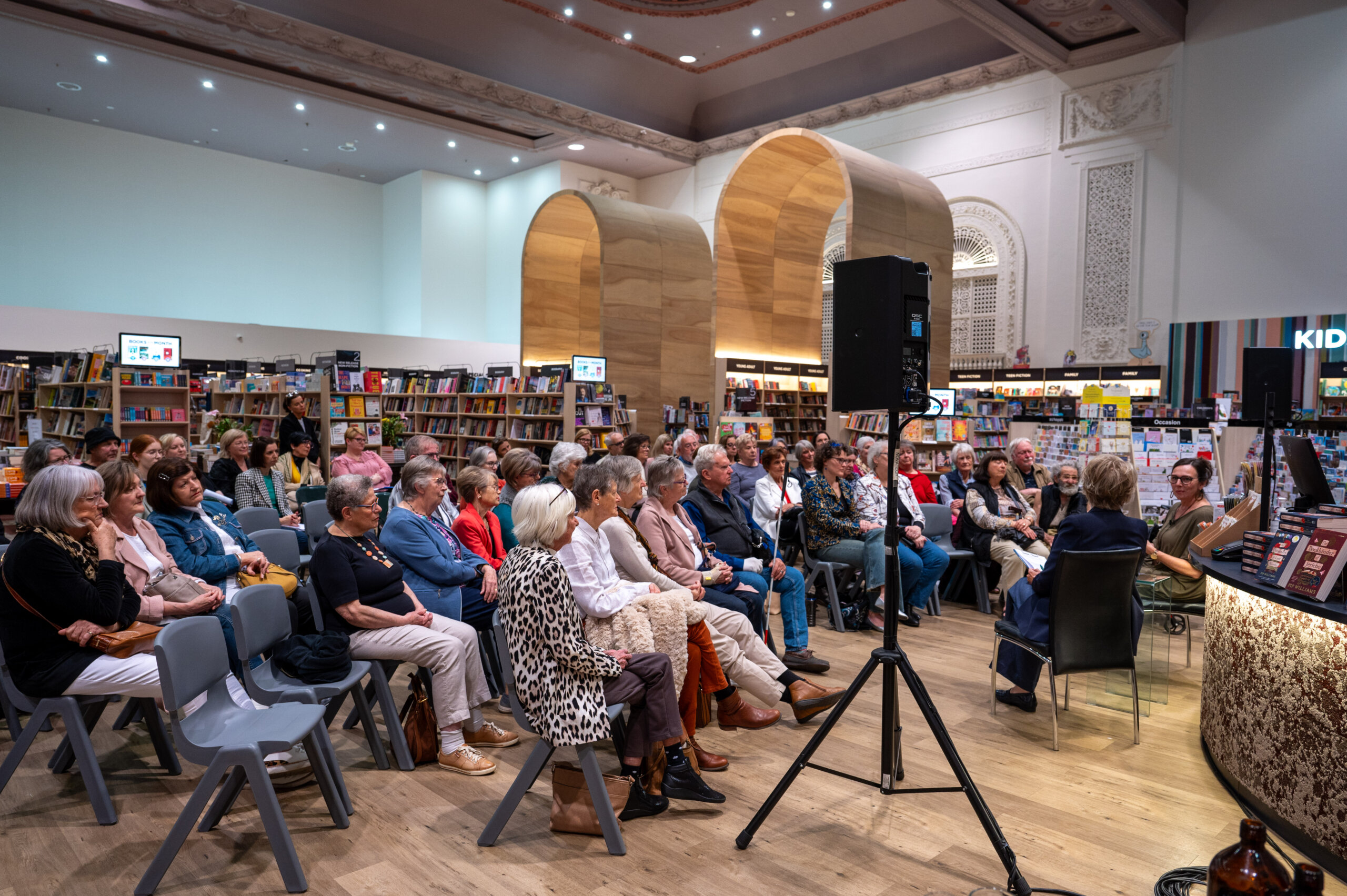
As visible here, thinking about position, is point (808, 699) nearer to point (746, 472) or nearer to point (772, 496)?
point (772, 496)

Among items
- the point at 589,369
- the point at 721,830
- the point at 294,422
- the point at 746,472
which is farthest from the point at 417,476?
the point at 589,369

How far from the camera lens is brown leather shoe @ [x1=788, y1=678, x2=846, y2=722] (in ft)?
13.0

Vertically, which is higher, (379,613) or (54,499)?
(54,499)

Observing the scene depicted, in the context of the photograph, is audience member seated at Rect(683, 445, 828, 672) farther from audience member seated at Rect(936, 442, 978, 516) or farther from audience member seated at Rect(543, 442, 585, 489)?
audience member seated at Rect(936, 442, 978, 516)

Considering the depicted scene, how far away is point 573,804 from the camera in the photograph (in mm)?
2922

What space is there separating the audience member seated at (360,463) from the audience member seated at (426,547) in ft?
10.6

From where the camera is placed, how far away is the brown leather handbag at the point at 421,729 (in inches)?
138

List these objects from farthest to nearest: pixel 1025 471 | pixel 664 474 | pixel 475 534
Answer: pixel 1025 471 < pixel 475 534 < pixel 664 474

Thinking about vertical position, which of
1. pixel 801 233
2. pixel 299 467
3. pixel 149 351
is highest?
pixel 801 233

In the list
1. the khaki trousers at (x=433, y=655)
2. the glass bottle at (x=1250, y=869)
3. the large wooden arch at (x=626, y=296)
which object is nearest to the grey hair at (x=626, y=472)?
the khaki trousers at (x=433, y=655)

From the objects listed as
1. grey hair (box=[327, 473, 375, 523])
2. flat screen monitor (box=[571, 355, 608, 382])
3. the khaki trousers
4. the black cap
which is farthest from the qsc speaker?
flat screen monitor (box=[571, 355, 608, 382])

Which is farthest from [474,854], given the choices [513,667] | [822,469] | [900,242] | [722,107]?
[722,107]

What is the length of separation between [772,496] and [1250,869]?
14.8 feet

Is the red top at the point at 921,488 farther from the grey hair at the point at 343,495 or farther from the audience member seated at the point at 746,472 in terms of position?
the grey hair at the point at 343,495
